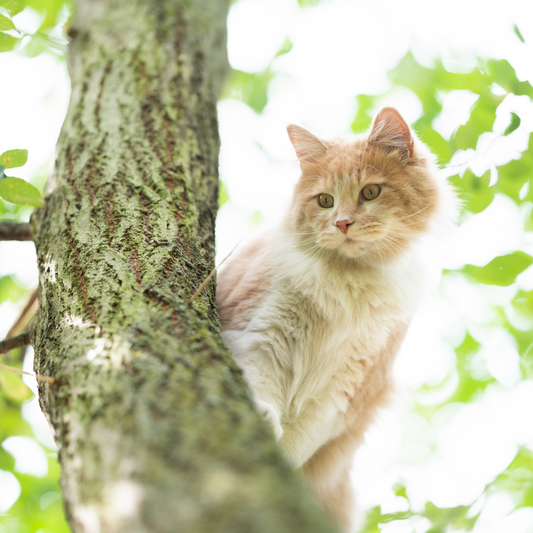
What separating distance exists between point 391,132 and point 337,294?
962 mm

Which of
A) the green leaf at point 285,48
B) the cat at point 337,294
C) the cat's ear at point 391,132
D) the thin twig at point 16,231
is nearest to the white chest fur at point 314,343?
the cat at point 337,294

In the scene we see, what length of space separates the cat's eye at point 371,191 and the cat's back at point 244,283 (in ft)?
2.05

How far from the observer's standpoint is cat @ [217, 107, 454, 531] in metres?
2.25

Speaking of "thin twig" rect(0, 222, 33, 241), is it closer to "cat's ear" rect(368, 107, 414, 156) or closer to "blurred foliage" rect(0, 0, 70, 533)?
"blurred foliage" rect(0, 0, 70, 533)

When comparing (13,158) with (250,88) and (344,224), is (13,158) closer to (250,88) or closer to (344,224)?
(344,224)

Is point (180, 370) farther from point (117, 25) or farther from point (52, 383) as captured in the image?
point (117, 25)

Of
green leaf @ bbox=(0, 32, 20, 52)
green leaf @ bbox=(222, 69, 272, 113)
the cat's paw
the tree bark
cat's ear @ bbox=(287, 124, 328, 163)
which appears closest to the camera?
the tree bark

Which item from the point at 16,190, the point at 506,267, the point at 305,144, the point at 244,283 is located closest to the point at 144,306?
the point at 16,190

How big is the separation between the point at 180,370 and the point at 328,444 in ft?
5.54

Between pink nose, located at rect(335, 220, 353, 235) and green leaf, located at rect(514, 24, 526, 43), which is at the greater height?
green leaf, located at rect(514, 24, 526, 43)

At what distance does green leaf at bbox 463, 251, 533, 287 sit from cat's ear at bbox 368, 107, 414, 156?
773mm

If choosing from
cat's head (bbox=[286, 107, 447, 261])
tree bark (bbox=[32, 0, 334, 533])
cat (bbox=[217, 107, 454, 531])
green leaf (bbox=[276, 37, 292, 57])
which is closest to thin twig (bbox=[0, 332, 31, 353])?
tree bark (bbox=[32, 0, 334, 533])

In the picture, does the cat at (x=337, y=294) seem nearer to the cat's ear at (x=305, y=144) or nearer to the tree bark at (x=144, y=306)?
the cat's ear at (x=305, y=144)

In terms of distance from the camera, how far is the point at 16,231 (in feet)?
7.27
